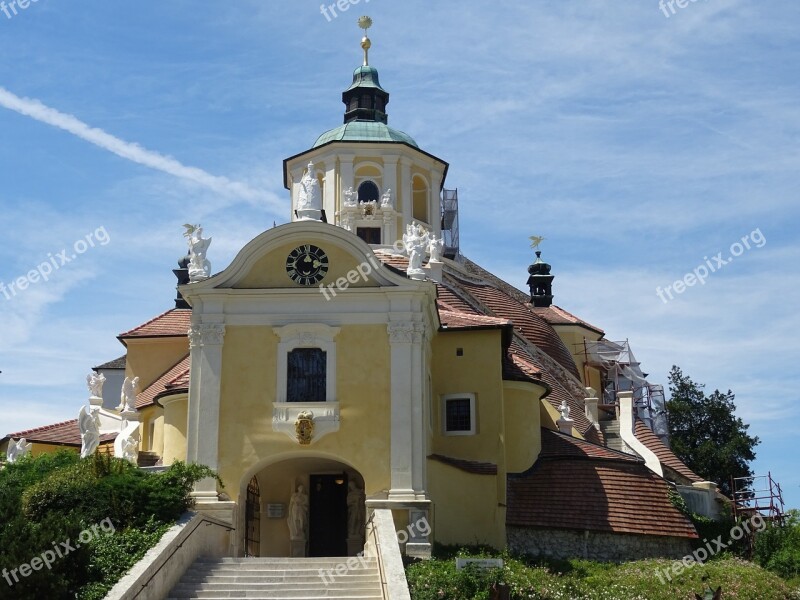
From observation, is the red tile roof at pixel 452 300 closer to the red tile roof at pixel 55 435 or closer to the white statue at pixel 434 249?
the white statue at pixel 434 249

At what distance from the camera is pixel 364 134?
1609 inches

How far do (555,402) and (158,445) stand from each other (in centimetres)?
1195

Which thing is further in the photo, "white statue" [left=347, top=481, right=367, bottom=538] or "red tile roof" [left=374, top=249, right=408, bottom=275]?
"red tile roof" [left=374, top=249, right=408, bottom=275]

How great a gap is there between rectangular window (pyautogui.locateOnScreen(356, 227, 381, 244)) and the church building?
5705 millimetres

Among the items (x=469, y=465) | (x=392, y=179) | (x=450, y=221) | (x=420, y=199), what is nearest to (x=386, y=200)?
(x=392, y=179)

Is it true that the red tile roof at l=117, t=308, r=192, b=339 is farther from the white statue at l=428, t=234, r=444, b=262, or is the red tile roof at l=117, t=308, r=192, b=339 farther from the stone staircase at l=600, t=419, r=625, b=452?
the stone staircase at l=600, t=419, r=625, b=452

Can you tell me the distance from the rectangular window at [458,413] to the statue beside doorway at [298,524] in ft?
14.1

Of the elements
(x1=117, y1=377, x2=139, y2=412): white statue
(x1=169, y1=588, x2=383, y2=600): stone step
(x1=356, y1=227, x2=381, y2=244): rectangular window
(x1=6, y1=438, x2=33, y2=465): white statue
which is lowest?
(x1=169, y1=588, x2=383, y2=600): stone step

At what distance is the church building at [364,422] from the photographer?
27.9m

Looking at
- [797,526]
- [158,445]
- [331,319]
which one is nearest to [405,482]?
[331,319]

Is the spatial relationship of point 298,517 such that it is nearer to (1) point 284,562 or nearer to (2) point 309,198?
(1) point 284,562

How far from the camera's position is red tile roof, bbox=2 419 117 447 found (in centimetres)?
4028

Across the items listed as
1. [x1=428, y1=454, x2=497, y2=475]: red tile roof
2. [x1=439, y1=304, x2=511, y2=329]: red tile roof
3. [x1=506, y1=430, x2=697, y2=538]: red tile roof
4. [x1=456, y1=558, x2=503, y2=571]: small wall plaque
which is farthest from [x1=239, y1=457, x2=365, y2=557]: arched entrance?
[x1=456, y1=558, x2=503, y2=571]: small wall plaque

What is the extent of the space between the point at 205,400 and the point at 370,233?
13181 mm
